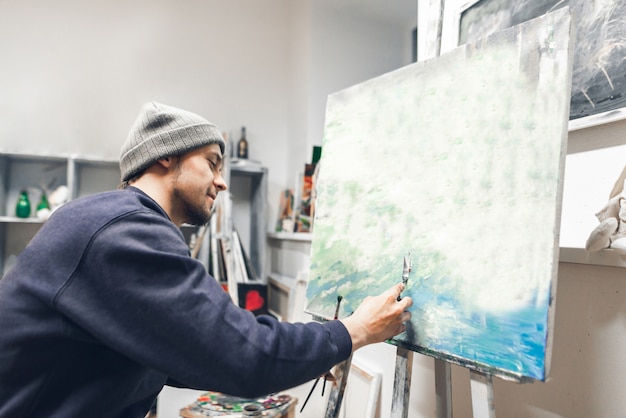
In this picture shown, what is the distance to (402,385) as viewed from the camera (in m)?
0.99

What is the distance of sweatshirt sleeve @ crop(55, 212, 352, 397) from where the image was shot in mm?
727

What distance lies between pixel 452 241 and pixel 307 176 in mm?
1925

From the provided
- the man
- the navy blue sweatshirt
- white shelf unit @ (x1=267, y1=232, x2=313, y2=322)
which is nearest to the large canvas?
the man

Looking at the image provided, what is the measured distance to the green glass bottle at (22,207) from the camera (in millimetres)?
2637

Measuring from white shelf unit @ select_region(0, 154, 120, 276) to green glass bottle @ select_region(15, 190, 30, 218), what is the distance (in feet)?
0.19

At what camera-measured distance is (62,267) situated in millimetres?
776

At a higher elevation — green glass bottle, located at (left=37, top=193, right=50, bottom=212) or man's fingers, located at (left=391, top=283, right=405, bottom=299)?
green glass bottle, located at (left=37, top=193, right=50, bottom=212)

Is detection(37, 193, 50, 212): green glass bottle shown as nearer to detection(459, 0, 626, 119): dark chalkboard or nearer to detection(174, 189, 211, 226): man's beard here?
detection(174, 189, 211, 226): man's beard

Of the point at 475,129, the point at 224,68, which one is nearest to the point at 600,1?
the point at 475,129

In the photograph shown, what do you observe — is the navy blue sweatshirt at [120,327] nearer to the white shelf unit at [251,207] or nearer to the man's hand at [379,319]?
the man's hand at [379,319]

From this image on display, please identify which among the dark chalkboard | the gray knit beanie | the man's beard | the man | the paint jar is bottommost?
the paint jar

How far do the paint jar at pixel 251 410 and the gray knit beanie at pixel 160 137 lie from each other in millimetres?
1115

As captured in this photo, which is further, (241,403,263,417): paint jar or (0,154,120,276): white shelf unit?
(0,154,120,276): white shelf unit

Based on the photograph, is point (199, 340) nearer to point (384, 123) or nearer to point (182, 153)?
point (182, 153)
